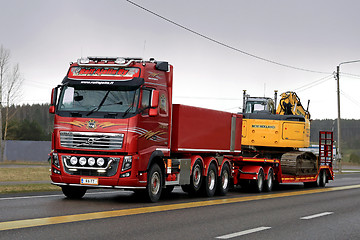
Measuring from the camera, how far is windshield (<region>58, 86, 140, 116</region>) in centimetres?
1617

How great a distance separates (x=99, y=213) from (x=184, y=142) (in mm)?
5847

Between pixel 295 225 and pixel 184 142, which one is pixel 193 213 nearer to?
pixel 295 225

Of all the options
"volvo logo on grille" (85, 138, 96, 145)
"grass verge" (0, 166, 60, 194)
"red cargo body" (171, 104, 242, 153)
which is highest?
"red cargo body" (171, 104, 242, 153)

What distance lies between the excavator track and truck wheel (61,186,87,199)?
36.8 feet

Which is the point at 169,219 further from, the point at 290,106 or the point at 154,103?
the point at 290,106

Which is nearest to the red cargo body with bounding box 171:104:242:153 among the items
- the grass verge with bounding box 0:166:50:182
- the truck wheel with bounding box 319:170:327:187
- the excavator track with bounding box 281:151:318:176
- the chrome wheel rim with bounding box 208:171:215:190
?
the chrome wheel rim with bounding box 208:171:215:190

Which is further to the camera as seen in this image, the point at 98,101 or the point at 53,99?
the point at 53,99

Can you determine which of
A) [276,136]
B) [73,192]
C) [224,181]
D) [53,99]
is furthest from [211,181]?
[276,136]

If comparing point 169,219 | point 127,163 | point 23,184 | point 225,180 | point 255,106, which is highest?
point 255,106

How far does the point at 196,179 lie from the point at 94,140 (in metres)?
4.66

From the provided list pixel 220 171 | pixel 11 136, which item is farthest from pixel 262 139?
pixel 11 136

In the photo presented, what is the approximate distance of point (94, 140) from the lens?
52.7 ft

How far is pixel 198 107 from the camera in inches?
789

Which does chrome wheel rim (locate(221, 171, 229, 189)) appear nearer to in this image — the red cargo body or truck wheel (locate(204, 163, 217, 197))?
truck wheel (locate(204, 163, 217, 197))
